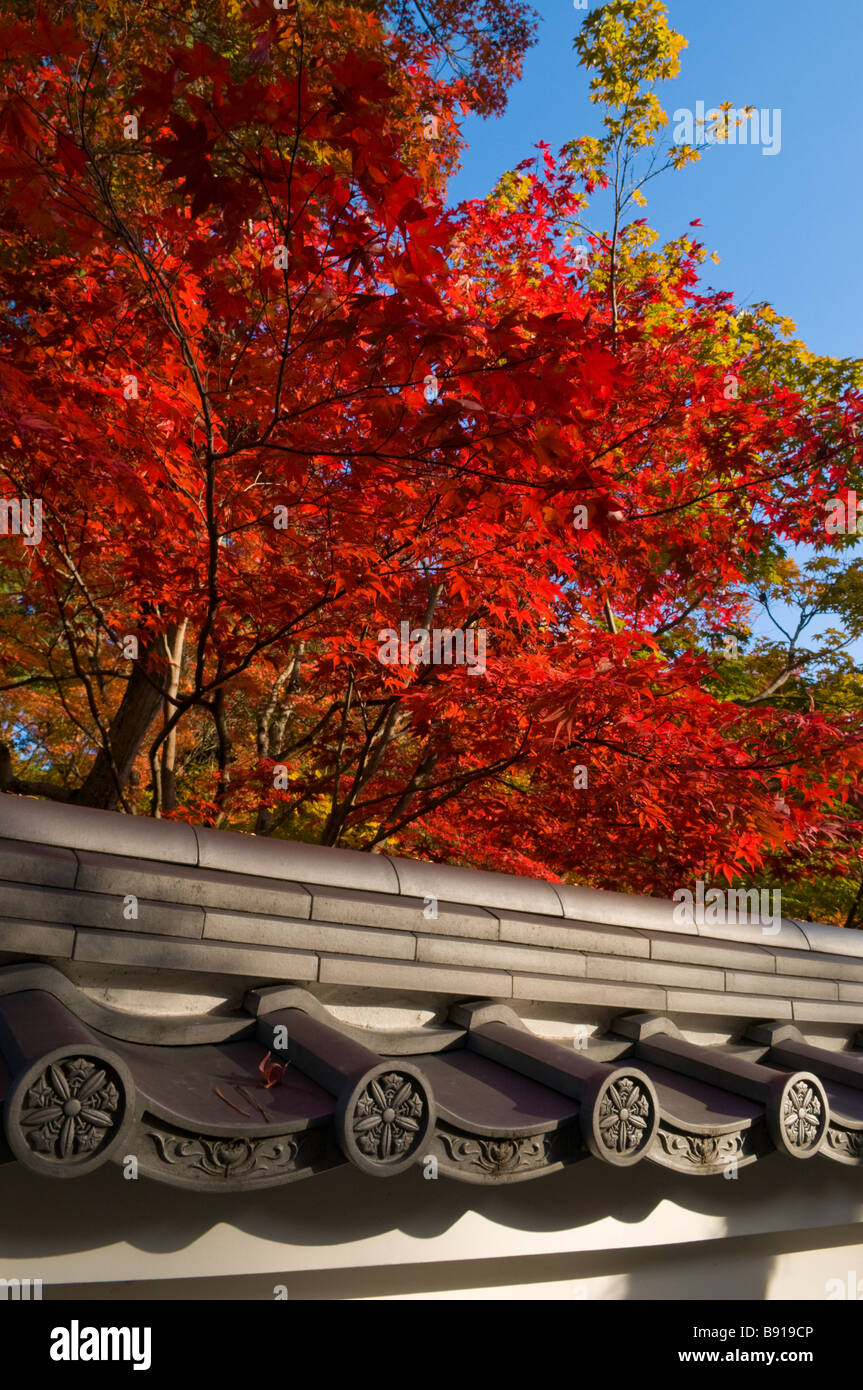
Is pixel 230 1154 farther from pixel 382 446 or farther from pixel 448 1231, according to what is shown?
pixel 382 446

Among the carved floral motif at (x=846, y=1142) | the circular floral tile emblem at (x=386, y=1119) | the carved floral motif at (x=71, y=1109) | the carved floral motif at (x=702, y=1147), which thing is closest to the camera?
the carved floral motif at (x=71, y=1109)

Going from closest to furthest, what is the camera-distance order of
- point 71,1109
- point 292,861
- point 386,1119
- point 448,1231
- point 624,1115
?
point 71,1109
point 386,1119
point 624,1115
point 448,1231
point 292,861

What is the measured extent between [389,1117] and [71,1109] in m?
0.95

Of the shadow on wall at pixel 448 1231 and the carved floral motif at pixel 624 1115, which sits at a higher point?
the carved floral motif at pixel 624 1115

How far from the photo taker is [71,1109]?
222 cm

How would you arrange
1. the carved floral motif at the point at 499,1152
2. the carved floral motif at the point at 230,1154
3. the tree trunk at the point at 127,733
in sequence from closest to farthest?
the carved floral motif at the point at 230,1154 < the carved floral motif at the point at 499,1152 < the tree trunk at the point at 127,733

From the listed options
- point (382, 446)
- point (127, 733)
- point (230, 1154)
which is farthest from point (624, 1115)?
point (127, 733)

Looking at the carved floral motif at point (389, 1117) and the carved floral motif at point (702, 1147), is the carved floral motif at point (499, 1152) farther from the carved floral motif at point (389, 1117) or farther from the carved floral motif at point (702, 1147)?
the carved floral motif at point (702, 1147)

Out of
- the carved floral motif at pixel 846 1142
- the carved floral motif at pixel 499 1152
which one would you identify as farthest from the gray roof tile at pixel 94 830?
the carved floral motif at pixel 846 1142

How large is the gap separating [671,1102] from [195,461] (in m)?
4.65

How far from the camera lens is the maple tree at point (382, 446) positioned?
368 cm

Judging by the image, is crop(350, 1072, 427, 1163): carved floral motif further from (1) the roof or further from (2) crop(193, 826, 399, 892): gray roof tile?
(2) crop(193, 826, 399, 892): gray roof tile

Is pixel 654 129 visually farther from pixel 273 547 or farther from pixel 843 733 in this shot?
pixel 843 733
